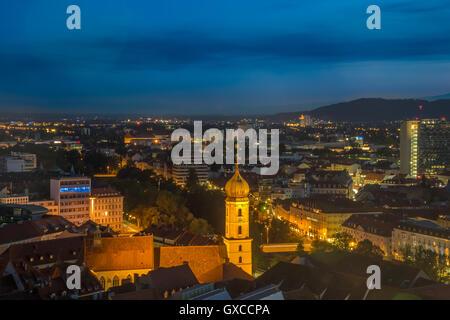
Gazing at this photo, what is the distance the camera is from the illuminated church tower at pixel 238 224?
20109 mm

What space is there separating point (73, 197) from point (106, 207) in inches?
82.7

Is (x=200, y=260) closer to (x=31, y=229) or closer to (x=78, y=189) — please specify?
(x=31, y=229)

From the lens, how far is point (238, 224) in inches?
797

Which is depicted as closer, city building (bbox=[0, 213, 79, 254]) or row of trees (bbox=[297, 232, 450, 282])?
row of trees (bbox=[297, 232, 450, 282])

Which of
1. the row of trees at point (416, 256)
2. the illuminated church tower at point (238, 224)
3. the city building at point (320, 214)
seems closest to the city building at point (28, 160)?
the city building at point (320, 214)

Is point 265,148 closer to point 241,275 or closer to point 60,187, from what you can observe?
point 60,187

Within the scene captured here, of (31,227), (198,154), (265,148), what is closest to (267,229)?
(31,227)

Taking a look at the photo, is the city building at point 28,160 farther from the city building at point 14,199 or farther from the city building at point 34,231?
the city building at point 34,231

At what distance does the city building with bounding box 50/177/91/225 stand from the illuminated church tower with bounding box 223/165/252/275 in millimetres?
16633

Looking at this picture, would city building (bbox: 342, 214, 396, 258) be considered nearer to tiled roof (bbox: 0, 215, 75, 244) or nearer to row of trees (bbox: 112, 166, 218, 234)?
row of trees (bbox: 112, 166, 218, 234)

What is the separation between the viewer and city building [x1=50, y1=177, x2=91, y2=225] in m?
34.4

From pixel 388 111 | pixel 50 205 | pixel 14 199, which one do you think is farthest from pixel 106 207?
pixel 388 111

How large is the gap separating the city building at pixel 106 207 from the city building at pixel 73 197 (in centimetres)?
42

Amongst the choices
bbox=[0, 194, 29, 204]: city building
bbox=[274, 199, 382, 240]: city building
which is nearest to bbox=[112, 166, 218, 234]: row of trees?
bbox=[0, 194, 29, 204]: city building
